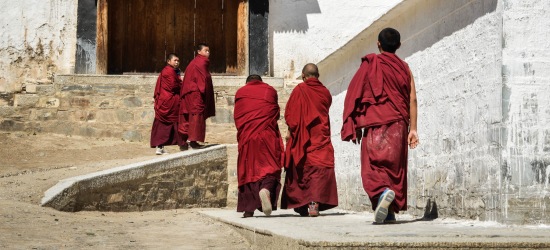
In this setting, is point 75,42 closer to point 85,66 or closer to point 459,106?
point 85,66

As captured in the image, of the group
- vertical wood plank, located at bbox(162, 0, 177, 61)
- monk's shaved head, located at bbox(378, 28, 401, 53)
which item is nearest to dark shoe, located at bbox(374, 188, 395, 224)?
monk's shaved head, located at bbox(378, 28, 401, 53)

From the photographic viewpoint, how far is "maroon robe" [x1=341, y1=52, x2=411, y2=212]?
23.6 ft

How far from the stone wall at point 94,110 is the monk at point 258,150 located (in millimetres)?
6427

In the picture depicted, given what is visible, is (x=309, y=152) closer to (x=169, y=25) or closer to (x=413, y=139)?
(x=413, y=139)

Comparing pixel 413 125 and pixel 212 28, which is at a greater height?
pixel 212 28

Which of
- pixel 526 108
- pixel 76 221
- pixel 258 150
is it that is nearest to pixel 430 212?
pixel 526 108

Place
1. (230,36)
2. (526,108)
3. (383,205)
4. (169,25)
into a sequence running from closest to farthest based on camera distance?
(526,108) → (383,205) → (230,36) → (169,25)

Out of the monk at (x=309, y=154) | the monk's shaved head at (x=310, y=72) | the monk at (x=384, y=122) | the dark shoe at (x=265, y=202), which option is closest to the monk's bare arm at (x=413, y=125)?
the monk at (x=384, y=122)

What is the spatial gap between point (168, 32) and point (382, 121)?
1107 cm

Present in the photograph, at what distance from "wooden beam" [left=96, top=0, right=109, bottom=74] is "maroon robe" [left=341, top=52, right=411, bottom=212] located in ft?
31.4

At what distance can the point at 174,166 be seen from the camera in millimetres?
11430

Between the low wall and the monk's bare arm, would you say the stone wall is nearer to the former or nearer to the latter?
the low wall

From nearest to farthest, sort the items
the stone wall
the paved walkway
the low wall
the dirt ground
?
the paved walkway → the dirt ground → the low wall → the stone wall

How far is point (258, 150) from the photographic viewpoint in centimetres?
902
